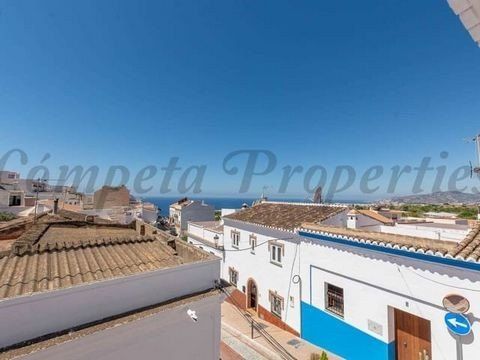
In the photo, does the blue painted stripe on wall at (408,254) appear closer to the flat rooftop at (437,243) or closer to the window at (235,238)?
the flat rooftop at (437,243)

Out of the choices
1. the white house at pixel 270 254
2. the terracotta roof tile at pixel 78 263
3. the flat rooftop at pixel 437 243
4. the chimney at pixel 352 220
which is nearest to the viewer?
the terracotta roof tile at pixel 78 263

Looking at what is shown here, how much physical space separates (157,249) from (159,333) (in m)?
2.67

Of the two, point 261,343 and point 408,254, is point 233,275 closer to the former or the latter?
point 261,343

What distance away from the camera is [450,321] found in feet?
25.5

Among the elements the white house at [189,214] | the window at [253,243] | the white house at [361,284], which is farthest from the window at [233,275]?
the white house at [189,214]

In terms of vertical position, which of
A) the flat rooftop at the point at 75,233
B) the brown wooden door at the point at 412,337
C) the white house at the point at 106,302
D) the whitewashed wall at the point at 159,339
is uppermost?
the flat rooftop at the point at 75,233

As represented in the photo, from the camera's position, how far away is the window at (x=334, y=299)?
37.2ft

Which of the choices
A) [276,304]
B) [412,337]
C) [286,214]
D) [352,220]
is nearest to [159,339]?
[412,337]

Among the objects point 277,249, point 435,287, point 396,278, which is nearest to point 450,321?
point 435,287

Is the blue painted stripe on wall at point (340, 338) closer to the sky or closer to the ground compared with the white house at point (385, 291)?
closer to the ground

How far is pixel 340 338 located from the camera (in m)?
11.2

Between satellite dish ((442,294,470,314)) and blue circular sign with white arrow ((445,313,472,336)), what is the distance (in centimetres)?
19

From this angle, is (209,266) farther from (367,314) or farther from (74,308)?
(367,314)

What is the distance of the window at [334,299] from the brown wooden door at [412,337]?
225 centimetres
